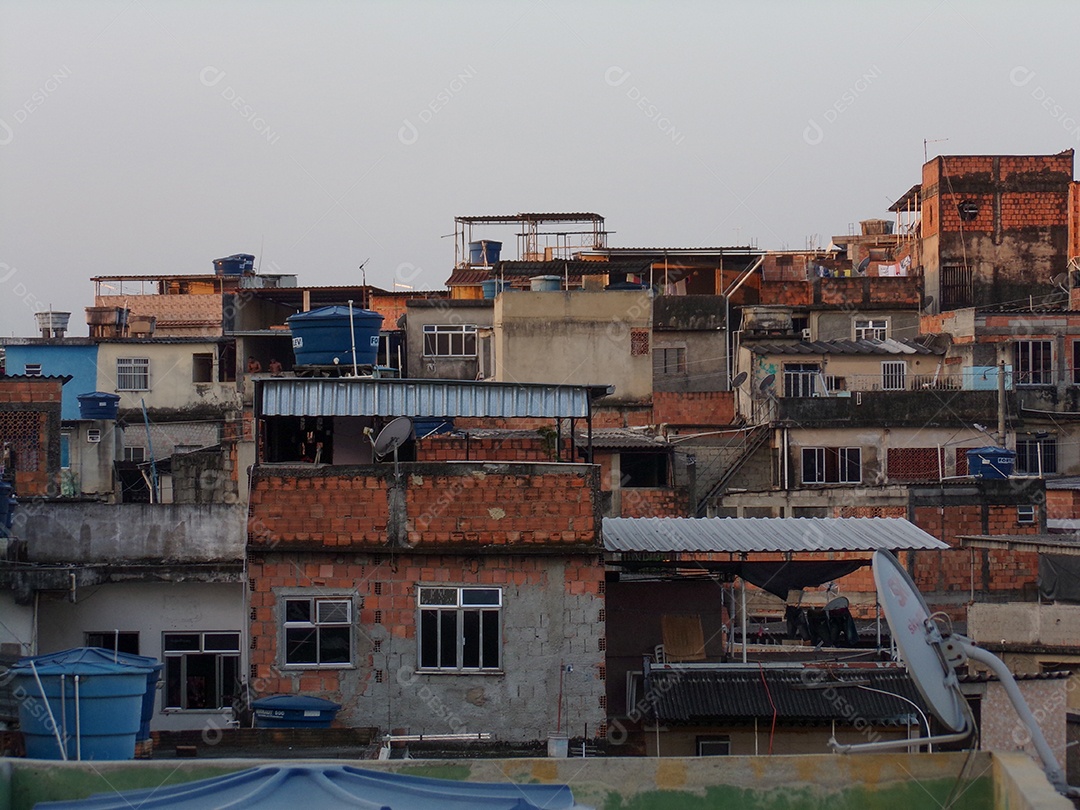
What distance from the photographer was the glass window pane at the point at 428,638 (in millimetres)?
16125

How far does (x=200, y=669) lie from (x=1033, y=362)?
90.9 feet

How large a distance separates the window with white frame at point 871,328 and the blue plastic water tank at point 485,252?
1300 cm

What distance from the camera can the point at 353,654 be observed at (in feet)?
52.6

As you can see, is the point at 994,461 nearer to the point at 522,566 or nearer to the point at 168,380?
the point at 522,566

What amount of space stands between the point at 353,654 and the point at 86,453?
21606 mm

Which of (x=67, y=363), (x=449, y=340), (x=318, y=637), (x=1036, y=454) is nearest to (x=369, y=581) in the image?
(x=318, y=637)

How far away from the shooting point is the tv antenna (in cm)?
764

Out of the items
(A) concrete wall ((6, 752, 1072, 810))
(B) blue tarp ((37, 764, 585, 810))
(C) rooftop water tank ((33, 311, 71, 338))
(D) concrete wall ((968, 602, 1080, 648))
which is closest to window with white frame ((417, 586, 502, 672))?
(A) concrete wall ((6, 752, 1072, 810))

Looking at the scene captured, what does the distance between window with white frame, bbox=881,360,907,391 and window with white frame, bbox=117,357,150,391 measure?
2207 cm

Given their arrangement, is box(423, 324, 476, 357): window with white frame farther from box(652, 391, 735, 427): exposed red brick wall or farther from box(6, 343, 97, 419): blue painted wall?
box(6, 343, 97, 419): blue painted wall

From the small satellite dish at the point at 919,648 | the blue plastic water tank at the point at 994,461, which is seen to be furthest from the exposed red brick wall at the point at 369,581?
the blue plastic water tank at the point at 994,461

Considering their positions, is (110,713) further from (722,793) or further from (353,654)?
(722,793)

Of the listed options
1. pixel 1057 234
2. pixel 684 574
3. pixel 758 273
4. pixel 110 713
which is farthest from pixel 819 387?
pixel 110 713

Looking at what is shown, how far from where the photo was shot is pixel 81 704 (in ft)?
42.0
